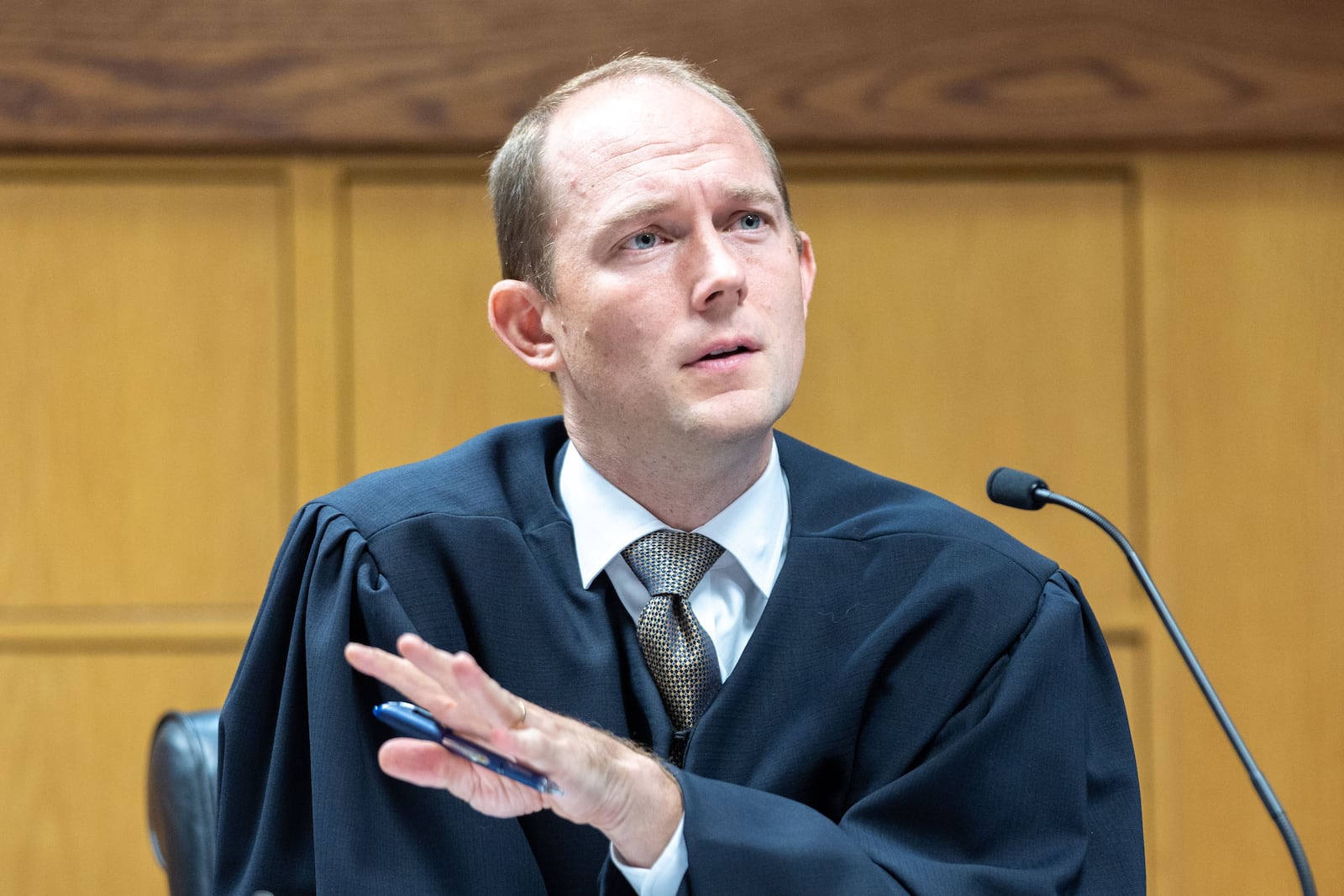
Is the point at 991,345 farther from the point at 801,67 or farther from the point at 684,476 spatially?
the point at 684,476

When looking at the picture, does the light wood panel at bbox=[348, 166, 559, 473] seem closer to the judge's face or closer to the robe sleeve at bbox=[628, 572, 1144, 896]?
the judge's face

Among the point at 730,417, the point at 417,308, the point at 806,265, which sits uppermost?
the point at 417,308

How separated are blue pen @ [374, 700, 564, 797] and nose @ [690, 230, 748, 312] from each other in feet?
1.93

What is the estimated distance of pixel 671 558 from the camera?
161 cm

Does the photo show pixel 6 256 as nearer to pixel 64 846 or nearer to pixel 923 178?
pixel 64 846

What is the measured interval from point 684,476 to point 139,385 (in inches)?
76.3

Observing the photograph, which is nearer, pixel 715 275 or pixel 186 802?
pixel 715 275

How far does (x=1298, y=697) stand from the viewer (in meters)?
3.16

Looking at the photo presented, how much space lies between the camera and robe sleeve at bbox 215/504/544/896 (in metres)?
1.39

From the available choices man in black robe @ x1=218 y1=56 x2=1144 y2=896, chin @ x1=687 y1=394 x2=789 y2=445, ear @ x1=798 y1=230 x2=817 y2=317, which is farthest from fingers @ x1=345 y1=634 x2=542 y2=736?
ear @ x1=798 y1=230 x2=817 y2=317

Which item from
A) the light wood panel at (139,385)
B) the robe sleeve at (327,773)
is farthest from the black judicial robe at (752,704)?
the light wood panel at (139,385)

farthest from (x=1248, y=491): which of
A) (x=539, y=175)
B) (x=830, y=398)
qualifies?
(x=539, y=175)

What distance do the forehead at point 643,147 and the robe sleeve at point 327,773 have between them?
1.58ft

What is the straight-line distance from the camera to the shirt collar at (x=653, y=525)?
1.60 meters
